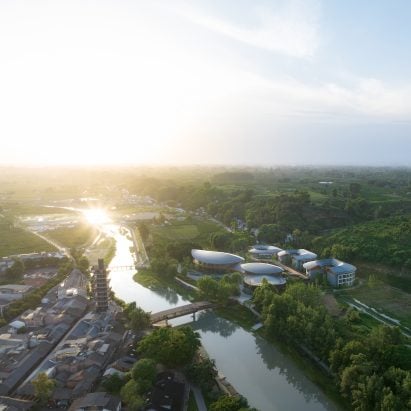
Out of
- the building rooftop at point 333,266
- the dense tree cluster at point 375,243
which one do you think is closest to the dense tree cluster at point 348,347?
the building rooftop at point 333,266

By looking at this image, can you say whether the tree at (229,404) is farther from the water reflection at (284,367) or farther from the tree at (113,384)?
the tree at (113,384)

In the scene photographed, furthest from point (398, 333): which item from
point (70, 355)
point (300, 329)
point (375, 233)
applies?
point (375, 233)

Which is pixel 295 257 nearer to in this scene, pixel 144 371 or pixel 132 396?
pixel 144 371

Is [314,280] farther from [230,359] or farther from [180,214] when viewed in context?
[180,214]

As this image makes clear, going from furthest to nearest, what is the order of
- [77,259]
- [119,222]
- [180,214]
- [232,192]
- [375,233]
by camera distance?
[232,192]
[180,214]
[119,222]
[375,233]
[77,259]

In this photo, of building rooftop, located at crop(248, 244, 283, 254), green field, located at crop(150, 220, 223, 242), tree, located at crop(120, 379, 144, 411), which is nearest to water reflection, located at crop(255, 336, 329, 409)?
tree, located at crop(120, 379, 144, 411)

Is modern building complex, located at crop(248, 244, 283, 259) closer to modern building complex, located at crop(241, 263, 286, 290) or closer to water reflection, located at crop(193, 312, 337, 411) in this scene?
modern building complex, located at crop(241, 263, 286, 290)
